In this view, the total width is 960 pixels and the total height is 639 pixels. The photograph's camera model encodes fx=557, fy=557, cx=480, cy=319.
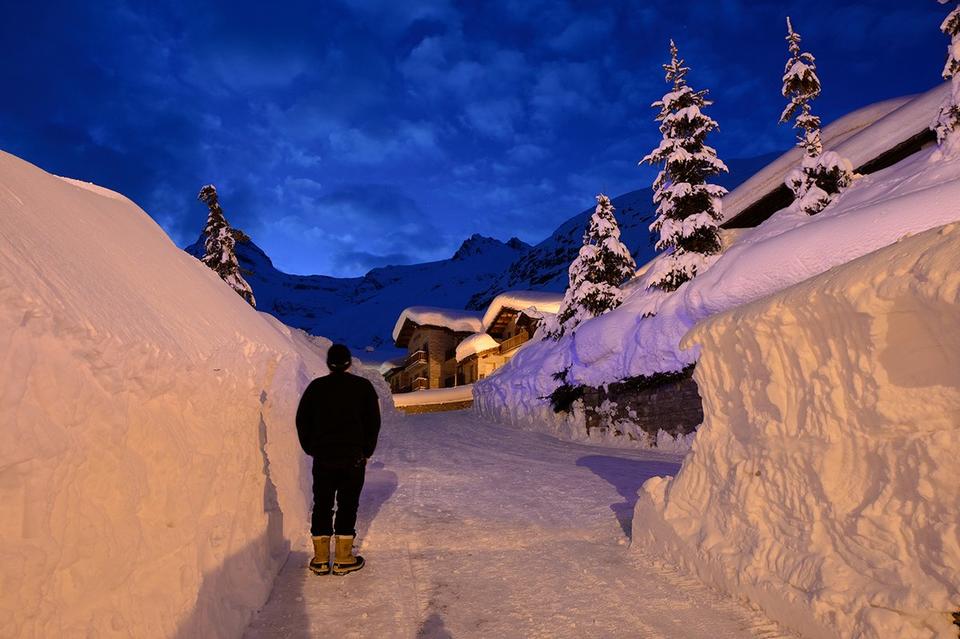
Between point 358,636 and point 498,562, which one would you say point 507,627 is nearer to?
point 358,636

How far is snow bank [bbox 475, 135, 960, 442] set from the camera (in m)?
10.9

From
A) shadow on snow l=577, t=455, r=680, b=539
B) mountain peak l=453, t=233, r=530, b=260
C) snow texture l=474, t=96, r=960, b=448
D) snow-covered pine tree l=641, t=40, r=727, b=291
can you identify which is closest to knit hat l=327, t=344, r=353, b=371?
shadow on snow l=577, t=455, r=680, b=539

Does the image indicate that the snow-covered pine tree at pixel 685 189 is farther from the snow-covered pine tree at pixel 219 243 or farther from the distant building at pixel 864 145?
the snow-covered pine tree at pixel 219 243

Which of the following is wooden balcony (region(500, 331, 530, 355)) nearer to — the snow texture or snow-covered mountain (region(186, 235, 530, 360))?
the snow texture

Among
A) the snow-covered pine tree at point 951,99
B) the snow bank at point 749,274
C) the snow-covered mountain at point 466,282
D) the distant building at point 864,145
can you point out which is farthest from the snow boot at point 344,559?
the snow-covered mountain at point 466,282

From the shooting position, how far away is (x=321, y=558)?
425cm

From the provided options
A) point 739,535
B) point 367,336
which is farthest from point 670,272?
point 367,336

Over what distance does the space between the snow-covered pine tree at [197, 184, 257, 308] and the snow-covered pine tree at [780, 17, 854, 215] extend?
73.2 feet

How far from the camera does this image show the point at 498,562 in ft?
15.0

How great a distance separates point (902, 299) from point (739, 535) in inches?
73.5

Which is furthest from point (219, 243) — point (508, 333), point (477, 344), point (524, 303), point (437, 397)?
point (508, 333)

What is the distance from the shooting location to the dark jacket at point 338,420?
446 cm

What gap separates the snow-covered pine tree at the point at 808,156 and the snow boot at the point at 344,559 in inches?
693

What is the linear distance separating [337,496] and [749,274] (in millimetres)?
11038
